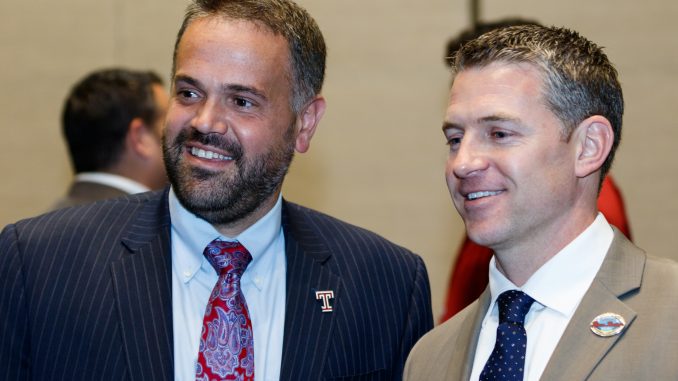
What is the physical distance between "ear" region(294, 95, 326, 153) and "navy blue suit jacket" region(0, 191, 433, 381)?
0.55 ft

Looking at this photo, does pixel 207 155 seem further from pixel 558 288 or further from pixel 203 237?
pixel 558 288

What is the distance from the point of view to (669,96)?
463cm

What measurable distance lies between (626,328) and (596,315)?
0.07 metres

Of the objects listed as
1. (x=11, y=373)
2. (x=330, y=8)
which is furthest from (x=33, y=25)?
(x=11, y=373)

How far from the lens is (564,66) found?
2172 mm

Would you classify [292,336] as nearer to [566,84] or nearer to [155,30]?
[566,84]

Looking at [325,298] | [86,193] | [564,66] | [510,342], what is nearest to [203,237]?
[325,298]

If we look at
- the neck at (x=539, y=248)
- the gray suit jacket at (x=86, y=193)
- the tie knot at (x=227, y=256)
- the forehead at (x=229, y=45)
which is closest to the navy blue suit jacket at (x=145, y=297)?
the tie knot at (x=227, y=256)

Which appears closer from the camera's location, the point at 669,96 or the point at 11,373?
the point at 11,373

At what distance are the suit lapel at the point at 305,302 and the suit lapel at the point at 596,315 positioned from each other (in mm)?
619

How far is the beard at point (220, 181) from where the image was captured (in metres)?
2.44

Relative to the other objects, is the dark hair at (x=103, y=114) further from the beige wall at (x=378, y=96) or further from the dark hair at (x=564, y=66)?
the dark hair at (x=564, y=66)

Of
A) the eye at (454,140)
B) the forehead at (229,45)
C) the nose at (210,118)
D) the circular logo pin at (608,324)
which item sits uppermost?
the forehead at (229,45)

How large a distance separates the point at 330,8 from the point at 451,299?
6.39 ft
